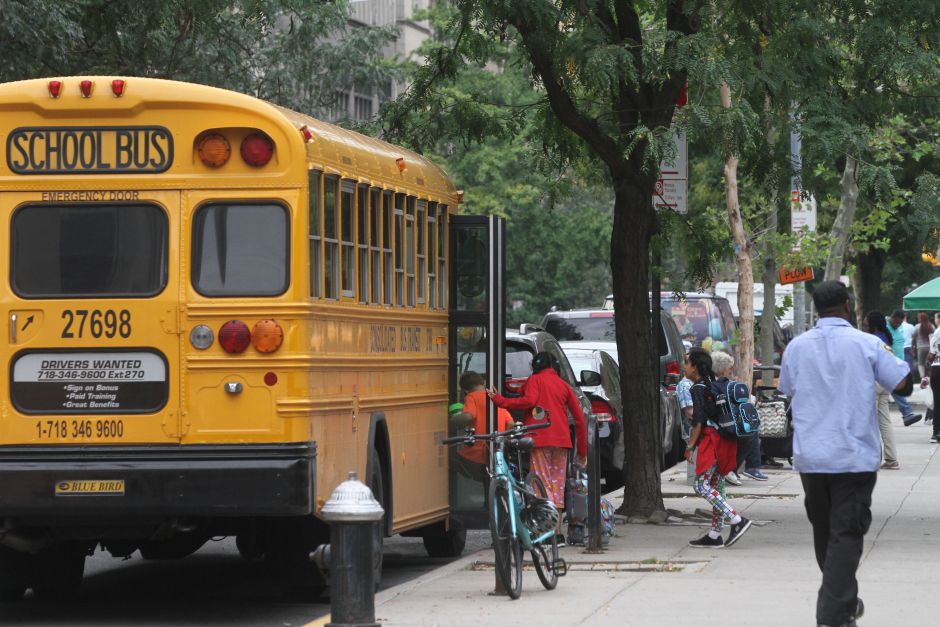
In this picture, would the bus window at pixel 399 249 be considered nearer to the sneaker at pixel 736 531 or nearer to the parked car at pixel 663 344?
the sneaker at pixel 736 531

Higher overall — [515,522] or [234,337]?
[234,337]

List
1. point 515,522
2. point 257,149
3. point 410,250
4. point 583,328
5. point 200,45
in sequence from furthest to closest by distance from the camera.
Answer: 1. point 200,45
2. point 583,328
3. point 410,250
4. point 515,522
5. point 257,149

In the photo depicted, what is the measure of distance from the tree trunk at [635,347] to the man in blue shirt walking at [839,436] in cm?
627

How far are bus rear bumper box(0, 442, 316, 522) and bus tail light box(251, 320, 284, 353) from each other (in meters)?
0.52

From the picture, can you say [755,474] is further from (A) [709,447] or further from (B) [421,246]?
(B) [421,246]

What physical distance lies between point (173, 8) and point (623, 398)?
4.94 meters

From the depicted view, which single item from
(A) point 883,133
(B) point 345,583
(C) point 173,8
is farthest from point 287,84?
(B) point 345,583

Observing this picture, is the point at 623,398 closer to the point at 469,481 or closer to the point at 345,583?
the point at 469,481

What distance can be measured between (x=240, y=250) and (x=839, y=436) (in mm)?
3296

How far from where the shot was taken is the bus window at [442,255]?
42.0ft

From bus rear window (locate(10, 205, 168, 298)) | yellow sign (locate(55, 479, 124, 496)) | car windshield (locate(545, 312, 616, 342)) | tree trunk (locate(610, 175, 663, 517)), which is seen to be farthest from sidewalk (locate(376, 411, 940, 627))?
car windshield (locate(545, 312, 616, 342))

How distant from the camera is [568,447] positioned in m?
12.8

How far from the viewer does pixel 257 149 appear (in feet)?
32.1

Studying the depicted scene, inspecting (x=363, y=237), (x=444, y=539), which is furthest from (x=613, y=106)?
(x=363, y=237)
